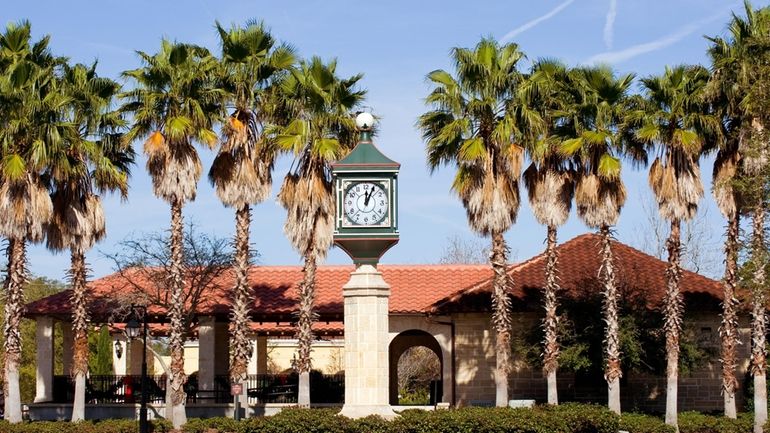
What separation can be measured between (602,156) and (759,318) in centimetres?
589

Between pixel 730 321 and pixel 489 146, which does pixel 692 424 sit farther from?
pixel 489 146

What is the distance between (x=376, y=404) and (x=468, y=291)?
15.5m

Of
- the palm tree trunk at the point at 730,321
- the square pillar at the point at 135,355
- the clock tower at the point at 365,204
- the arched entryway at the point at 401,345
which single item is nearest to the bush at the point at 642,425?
the palm tree trunk at the point at 730,321

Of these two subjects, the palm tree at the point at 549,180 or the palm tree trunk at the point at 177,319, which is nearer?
the palm tree trunk at the point at 177,319

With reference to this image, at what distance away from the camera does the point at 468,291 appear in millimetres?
40156

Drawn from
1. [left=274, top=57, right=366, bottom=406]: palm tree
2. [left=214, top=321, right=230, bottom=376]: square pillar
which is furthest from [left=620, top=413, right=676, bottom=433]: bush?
[left=214, top=321, right=230, bottom=376]: square pillar

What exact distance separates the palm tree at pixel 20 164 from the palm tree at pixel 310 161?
6111mm

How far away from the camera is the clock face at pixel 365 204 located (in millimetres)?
24703

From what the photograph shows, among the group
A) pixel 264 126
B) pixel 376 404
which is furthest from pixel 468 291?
pixel 376 404

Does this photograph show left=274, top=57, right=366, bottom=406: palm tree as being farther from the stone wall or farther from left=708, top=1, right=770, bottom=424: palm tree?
left=708, top=1, right=770, bottom=424: palm tree

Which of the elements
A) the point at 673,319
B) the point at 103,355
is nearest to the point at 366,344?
the point at 673,319

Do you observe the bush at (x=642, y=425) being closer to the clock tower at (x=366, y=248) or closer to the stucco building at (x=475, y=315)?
the stucco building at (x=475, y=315)

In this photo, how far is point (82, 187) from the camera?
1391 inches

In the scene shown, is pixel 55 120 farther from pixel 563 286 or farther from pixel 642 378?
pixel 642 378
